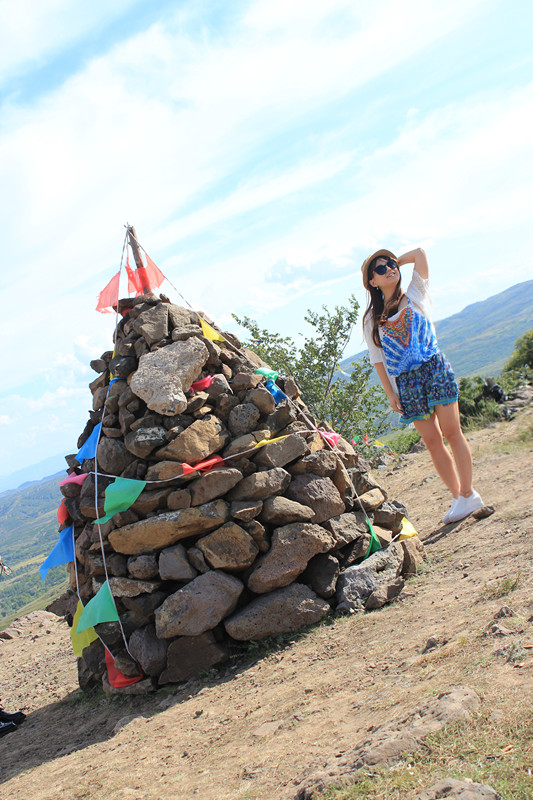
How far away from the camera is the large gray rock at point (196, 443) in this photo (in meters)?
5.71

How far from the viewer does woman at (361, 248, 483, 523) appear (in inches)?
226

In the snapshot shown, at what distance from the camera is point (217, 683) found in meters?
5.04

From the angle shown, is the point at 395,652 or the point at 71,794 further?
the point at 395,652

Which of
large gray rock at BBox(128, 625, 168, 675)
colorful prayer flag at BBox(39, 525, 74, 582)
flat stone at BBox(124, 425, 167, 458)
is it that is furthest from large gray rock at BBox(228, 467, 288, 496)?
colorful prayer flag at BBox(39, 525, 74, 582)

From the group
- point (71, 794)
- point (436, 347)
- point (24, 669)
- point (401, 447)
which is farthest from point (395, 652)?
point (401, 447)

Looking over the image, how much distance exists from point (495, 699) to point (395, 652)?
1.48 meters

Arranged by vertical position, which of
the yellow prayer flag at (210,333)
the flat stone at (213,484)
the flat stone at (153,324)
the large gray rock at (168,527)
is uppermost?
the flat stone at (153,324)

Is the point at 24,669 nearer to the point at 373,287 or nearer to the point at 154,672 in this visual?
the point at 154,672

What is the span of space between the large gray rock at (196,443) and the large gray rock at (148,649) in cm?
164

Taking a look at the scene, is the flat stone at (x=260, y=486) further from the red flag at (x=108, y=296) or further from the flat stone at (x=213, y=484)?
the red flag at (x=108, y=296)

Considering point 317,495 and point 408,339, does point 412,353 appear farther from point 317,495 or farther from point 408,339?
point 317,495

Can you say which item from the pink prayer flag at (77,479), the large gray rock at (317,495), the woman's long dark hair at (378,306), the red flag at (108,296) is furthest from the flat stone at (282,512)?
the red flag at (108,296)

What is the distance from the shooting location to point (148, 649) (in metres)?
5.39

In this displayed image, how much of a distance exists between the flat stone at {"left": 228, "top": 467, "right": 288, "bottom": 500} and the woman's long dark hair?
1715mm
